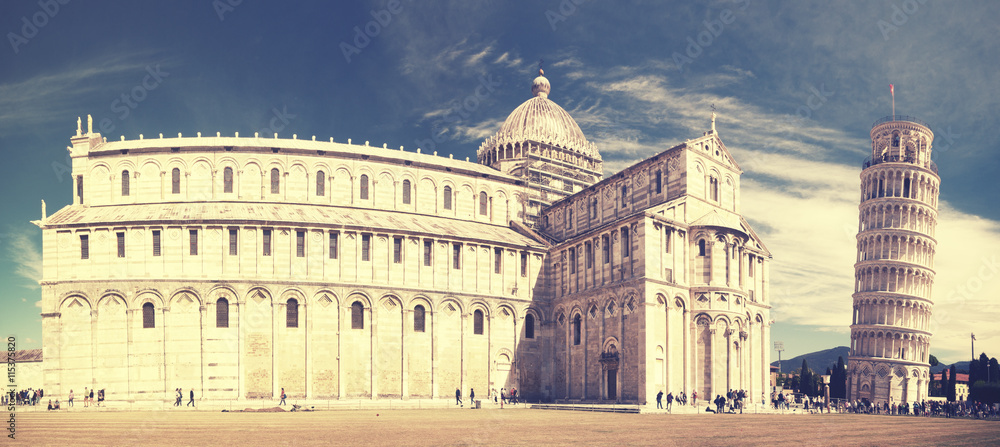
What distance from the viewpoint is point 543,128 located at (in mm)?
76000

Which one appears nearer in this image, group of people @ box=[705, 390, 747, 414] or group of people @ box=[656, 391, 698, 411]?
group of people @ box=[656, 391, 698, 411]

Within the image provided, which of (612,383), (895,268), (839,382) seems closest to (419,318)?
(612,383)

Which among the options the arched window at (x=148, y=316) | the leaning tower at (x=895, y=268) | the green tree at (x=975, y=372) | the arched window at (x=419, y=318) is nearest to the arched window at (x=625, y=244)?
the arched window at (x=419, y=318)

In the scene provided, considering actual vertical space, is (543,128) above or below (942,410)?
above

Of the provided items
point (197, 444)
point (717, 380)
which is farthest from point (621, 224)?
point (197, 444)

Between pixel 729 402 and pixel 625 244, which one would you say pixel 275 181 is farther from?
pixel 729 402

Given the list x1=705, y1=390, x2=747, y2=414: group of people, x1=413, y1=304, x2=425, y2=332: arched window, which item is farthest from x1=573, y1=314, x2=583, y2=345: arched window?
x1=413, y1=304, x2=425, y2=332: arched window

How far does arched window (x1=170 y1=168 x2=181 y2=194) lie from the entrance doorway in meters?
35.2

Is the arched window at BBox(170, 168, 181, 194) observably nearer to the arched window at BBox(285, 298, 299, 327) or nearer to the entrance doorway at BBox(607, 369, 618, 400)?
the arched window at BBox(285, 298, 299, 327)

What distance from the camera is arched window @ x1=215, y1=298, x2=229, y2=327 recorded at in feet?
172

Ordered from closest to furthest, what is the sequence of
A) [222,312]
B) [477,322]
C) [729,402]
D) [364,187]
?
[729,402], [222,312], [477,322], [364,187]

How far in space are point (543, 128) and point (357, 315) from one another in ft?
98.5

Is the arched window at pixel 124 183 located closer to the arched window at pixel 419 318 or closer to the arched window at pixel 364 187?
the arched window at pixel 364 187

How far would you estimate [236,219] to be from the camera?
53.5 metres
